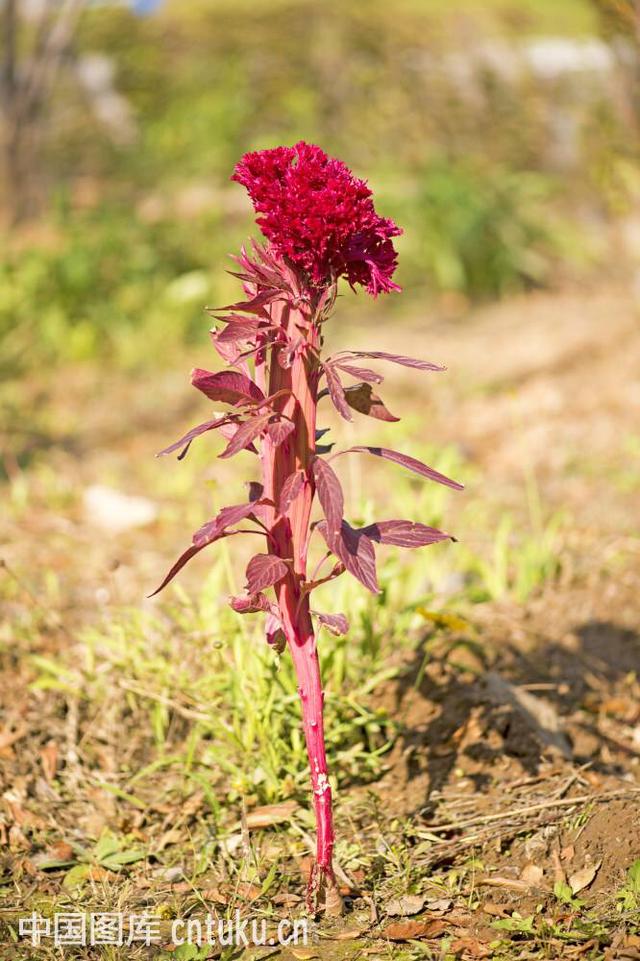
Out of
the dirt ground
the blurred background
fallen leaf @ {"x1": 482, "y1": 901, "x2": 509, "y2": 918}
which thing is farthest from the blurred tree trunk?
fallen leaf @ {"x1": 482, "y1": 901, "x2": 509, "y2": 918}

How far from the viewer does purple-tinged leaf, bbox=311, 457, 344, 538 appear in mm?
1766

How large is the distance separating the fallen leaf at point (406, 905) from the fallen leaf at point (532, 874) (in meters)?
0.20

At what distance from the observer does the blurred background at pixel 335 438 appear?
2.50 metres

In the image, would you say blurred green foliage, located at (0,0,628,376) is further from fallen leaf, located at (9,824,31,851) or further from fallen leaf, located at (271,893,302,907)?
fallen leaf, located at (271,893,302,907)

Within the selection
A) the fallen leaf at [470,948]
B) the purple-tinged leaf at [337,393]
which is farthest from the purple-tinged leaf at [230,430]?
the fallen leaf at [470,948]

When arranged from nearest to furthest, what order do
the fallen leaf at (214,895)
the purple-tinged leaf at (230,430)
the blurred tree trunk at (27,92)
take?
1. the purple-tinged leaf at (230,430)
2. the fallen leaf at (214,895)
3. the blurred tree trunk at (27,92)

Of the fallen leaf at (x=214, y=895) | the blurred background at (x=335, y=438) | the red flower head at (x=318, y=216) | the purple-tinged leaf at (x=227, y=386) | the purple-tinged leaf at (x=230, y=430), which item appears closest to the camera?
the red flower head at (x=318, y=216)

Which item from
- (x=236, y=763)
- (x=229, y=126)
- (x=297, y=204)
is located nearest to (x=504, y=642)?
(x=236, y=763)

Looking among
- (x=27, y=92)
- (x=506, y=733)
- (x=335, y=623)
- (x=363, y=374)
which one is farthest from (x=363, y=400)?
(x=27, y=92)

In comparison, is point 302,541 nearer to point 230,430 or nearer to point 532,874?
point 230,430

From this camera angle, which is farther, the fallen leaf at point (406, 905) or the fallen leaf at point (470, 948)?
the fallen leaf at point (406, 905)

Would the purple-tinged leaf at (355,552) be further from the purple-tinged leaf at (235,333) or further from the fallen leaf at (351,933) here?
the fallen leaf at (351,933)

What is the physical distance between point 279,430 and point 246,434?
0.21ft

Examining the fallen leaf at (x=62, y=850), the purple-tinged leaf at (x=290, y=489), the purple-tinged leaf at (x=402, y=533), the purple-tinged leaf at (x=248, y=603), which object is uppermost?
the purple-tinged leaf at (x=290, y=489)
